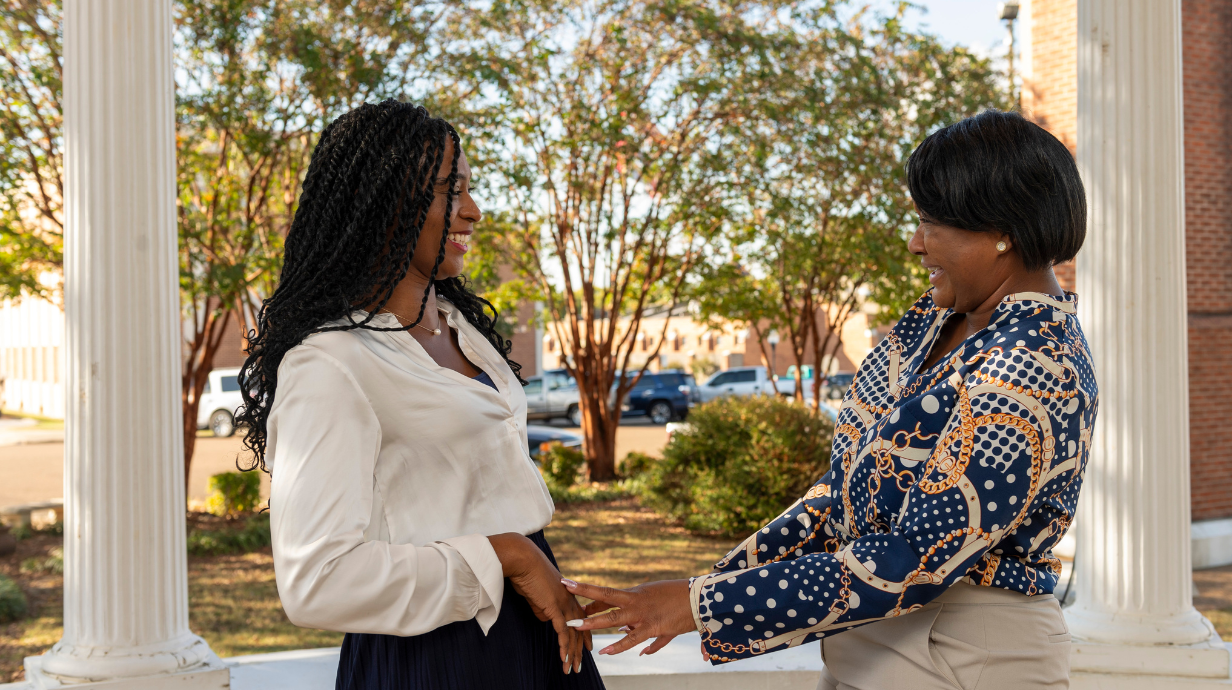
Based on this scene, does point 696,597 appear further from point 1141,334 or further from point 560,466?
point 560,466

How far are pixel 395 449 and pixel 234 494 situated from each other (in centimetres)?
1030

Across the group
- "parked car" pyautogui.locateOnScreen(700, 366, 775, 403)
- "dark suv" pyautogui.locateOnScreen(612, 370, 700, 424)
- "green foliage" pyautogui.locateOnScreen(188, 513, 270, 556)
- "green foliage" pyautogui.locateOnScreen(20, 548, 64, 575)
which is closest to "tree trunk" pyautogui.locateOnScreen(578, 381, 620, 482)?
"green foliage" pyautogui.locateOnScreen(188, 513, 270, 556)

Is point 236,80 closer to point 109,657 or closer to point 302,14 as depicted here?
point 302,14

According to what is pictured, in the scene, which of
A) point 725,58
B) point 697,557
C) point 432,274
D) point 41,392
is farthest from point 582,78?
point 41,392

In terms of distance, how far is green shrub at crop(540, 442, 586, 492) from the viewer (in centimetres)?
1339

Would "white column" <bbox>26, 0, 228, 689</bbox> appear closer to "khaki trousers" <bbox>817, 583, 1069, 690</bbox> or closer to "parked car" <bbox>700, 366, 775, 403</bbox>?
"khaki trousers" <bbox>817, 583, 1069, 690</bbox>

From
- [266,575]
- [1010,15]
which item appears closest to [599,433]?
[266,575]

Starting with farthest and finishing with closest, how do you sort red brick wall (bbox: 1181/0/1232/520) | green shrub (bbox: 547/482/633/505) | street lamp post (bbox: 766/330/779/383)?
1. street lamp post (bbox: 766/330/779/383)
2. green shrub (bbox: 547/482/633/505)
3. red brick wall (bbox: 1181/0/1232/520)

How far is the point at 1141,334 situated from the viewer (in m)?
4.02

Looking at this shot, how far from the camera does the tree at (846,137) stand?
11242 millimetres

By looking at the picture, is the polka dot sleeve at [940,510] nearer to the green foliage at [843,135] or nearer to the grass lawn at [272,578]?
the grass lawn at [272,578]

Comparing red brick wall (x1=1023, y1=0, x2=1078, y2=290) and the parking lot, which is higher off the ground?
red brick wall (x1=1023, y1=0, x2=1078, y2=290)

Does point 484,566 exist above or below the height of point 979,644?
above

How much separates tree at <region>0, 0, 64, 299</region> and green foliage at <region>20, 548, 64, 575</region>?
2508mm
